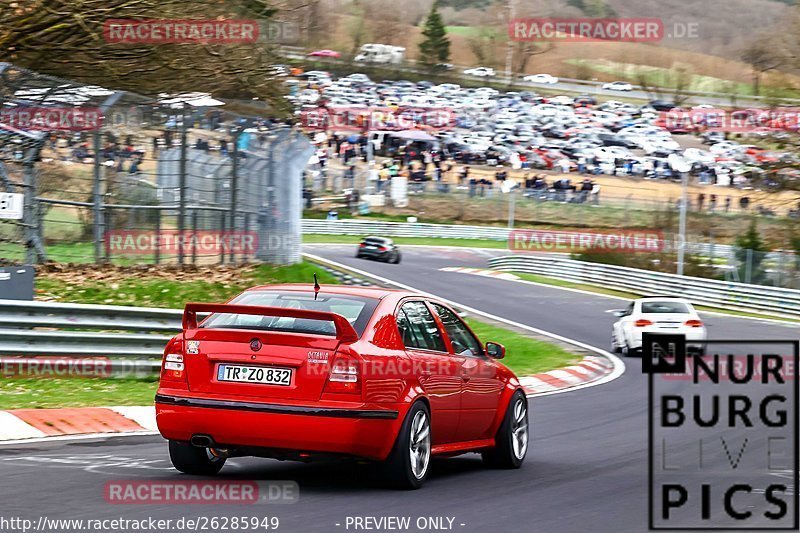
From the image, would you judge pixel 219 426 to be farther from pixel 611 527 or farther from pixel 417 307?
pixel 611 527

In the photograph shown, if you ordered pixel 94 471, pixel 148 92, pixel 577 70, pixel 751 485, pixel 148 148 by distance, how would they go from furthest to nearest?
pixel 577 70 < pixel 148 92 < pixel 148 148 < pixel 751 485 < pixel 94 471

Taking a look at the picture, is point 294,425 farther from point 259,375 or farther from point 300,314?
point 300,314

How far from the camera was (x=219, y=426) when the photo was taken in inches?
286

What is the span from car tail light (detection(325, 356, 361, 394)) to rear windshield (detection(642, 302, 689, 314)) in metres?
16.9

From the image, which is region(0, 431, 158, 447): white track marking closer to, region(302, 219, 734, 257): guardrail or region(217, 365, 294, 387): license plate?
region(217, 365, 294, 387): license plate

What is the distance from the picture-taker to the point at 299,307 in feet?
25.6

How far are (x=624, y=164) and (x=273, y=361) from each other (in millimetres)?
66539

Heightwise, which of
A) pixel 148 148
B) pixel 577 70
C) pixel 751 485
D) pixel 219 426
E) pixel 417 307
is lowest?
pixel 751 485

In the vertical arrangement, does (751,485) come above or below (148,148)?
below

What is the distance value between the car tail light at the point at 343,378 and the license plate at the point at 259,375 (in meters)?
0.25

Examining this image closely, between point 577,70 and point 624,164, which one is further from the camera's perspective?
point 577,70

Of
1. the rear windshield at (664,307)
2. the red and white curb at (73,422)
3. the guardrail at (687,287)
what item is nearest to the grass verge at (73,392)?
the red and white curb at (73,422)

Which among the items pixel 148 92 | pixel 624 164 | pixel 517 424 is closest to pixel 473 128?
pixel 624 164

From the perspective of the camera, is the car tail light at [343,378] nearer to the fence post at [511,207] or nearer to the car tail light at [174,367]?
the car tail light at [174,367]
